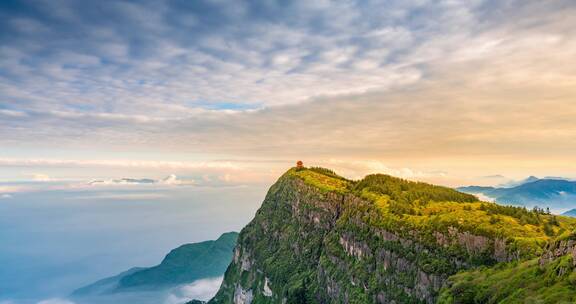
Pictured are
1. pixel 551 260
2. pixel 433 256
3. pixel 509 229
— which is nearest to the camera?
pixel 551 260

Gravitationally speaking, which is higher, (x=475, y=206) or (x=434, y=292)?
(x=475, y=206)

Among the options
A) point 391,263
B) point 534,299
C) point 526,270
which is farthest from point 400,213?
point 534,299

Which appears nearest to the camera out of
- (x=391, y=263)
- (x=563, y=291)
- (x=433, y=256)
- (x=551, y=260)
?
(x=563, y=291)

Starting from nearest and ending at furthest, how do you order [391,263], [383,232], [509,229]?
[509,229] < [391,263] < [383,232]

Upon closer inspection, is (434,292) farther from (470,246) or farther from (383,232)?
(383,232)

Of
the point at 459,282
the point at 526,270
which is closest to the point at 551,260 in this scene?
the point at 526,270

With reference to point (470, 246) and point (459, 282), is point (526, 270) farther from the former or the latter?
point (470, 246)

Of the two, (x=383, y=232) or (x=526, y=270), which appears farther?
(x=383, y=232)

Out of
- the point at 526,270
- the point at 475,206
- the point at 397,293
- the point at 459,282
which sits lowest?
the point at 397,293

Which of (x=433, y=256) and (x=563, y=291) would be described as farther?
(x=433, y=256)
